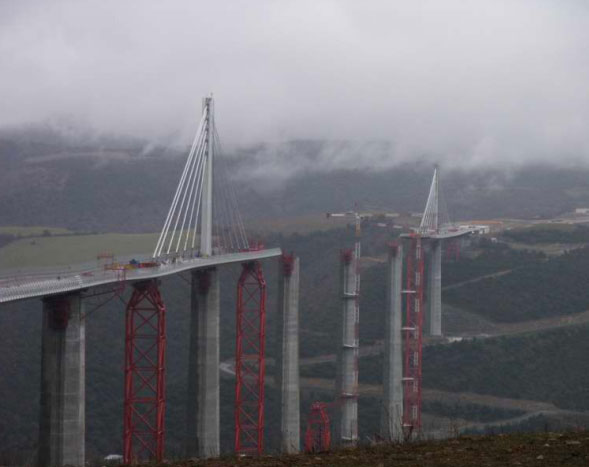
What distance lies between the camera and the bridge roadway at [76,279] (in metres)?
31.0

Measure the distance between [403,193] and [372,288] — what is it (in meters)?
42.9

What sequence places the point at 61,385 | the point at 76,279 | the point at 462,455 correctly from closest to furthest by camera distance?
the point at 462,455, the point at 61,385, the point at 76,279

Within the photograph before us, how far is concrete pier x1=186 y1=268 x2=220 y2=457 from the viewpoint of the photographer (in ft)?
157

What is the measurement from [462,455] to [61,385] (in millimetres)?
18644

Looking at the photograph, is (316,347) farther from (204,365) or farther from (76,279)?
(76,279)

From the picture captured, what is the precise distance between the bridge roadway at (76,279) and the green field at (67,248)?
11.6 metres

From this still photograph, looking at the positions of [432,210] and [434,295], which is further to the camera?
[432,210]

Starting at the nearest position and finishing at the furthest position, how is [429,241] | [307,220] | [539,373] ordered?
[539,373] → [429,241] → [307,220]

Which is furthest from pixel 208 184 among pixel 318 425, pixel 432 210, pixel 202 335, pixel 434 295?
pixel 432 210

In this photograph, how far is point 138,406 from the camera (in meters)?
58.1

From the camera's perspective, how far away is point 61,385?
33.8m

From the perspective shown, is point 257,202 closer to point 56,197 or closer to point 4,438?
point 56,197

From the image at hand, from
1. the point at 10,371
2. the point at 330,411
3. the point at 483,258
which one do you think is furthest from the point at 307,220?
the point at 10,371

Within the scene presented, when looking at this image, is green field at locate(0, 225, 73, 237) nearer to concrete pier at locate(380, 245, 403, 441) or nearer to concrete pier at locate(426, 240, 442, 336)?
concrete pier at locate(380, 245, 403, 441)
